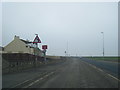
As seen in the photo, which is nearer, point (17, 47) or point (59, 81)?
point (59, 81)

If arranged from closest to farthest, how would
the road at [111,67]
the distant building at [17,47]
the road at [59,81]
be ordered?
the road at [59,81], the road at [111,67], the distant building at [17,47]

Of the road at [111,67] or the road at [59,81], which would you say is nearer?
the road at [59,81]

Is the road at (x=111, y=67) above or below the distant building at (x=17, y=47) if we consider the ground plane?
below

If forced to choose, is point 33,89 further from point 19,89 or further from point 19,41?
point 19,41

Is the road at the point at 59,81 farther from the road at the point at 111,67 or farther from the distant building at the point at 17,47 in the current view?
the distant building at the point at 17,47

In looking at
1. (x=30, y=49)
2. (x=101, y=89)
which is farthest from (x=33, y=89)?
(x=30, y=49)

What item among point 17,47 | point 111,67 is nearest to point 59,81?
point 111,67

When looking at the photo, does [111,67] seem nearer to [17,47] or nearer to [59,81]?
[59,81]

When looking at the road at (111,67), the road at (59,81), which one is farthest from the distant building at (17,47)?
the road at (59,81)

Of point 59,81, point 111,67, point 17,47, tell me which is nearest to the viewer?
point 59,81

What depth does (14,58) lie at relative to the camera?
31.5 metres

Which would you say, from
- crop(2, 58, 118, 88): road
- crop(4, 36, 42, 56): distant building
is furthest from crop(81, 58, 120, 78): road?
crop(4, 36, 42, 56): distant building

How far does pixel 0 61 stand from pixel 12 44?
41151 mm

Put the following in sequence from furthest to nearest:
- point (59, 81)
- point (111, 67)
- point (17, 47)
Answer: point (17, 47), point (111, 67), point (59, 81)
